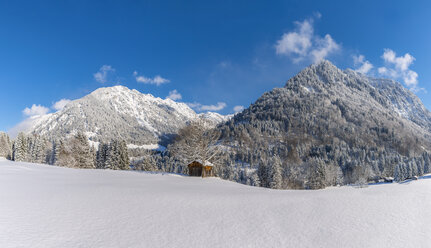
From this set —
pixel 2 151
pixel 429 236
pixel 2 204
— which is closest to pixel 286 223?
pixel 429 236

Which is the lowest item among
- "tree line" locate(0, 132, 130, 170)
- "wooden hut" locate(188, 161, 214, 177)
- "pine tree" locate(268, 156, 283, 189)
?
"pine tree" locate(268, 156, 283, 189)

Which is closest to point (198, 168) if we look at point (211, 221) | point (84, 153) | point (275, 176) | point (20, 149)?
point (211, 221)

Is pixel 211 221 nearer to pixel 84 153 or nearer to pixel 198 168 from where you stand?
pixel 198 168

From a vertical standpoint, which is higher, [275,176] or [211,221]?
[211,221]

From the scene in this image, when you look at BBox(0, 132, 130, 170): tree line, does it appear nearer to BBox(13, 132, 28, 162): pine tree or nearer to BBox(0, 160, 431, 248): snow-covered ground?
BBox(13, 132, 28, 162): pine tree

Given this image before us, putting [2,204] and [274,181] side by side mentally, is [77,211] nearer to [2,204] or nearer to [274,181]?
[2,204]

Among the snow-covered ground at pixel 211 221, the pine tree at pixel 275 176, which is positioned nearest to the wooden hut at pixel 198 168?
the snow-covered ground at pixel 211 221

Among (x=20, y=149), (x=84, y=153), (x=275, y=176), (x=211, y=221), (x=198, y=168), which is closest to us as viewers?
(x=211, y=221)

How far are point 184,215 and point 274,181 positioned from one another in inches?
2275

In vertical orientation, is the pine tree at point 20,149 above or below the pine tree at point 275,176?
above

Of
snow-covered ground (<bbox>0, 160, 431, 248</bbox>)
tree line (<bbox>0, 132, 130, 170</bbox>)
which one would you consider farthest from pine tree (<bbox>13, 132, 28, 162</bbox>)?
snow-covered ground (<bbox>0, 160, 431, 248</bbox>)

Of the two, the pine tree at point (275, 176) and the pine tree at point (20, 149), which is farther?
the pine tree at point (20, 149)

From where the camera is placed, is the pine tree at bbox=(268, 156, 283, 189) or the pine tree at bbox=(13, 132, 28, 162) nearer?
the pine tree at bbox=(268, 156, 283, 189)

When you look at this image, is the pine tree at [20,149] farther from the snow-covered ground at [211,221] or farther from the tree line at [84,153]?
the snow-covered ground at [211,221]
